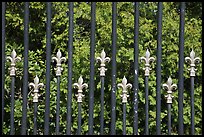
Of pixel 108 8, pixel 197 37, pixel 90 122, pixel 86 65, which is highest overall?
pixel 108 8

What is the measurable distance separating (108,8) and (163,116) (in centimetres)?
195

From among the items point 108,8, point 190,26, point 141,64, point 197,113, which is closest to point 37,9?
point 108,8

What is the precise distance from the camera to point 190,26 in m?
7.15

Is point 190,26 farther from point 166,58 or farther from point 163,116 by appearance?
point 163,116

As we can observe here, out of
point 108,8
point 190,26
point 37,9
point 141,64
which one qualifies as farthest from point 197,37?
point 37,9

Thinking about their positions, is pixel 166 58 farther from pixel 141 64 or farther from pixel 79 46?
pixel 79 46

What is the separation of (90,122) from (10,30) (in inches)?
223

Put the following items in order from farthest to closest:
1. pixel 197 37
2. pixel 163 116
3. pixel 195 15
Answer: pixel 195 15
pixel 197 37
pixel 163 116

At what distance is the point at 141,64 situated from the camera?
701 centimetres

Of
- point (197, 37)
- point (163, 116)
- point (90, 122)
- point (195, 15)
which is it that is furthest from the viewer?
point (195, 15)

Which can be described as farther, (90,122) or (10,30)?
(10,30)

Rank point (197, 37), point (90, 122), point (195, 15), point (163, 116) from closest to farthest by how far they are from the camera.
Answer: point (90, 122)
point (163, 116)
point (197, 37)
point (195, 15)

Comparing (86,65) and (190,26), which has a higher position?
(190,26)

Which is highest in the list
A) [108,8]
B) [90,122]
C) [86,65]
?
[108,8]
